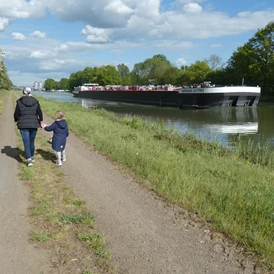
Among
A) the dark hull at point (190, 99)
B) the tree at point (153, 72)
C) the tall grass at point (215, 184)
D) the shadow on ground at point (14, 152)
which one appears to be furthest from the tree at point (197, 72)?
the shadow on ground at point (14, 152)

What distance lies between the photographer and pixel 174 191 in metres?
6.11

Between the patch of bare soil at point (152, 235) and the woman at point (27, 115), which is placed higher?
the woman at point (27, 115)

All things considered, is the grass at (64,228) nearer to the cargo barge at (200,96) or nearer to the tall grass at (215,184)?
the tall grass at (215,184)

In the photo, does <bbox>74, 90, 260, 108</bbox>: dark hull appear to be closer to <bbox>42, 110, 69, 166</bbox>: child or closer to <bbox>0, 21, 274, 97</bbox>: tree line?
<bbox>0, 21, 274, 97</bbox>: tree line

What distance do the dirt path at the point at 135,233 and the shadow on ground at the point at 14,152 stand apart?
2.11 m

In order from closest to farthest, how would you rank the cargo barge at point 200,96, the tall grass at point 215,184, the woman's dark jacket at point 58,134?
the tall grass at point 215,184 < the woman's dark jacket at point 58,134 < the cargo barge at point 200,96

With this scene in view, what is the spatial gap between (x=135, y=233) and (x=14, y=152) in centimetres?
668

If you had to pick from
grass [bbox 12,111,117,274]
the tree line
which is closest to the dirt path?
grass [bbox 12,111,117,274]

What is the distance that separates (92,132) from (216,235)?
9.99 meters

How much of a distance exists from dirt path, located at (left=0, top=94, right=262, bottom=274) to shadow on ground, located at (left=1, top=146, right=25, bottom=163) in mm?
2111

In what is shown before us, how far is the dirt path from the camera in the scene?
3.71 meters

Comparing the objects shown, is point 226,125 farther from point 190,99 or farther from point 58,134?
point 190,99

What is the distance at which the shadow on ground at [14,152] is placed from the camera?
30.5 feet

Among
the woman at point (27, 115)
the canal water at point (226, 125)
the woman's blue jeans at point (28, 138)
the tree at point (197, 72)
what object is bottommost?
the canal water at point (226, 125)
